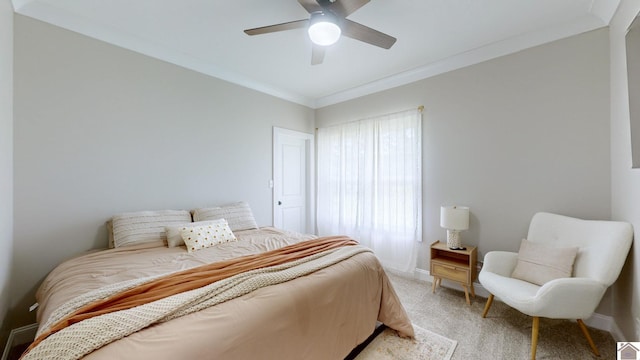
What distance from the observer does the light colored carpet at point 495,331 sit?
1768 millimetres

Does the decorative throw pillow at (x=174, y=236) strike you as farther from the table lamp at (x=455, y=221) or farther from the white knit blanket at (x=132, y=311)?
the table lamp at (x=455, y=221)

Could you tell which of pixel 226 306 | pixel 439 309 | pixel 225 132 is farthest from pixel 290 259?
pixel 225 132

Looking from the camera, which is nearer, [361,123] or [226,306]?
[226,306]

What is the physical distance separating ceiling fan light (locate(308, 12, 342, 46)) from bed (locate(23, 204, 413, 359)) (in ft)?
5.41

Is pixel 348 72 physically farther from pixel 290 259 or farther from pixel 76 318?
pixel 76 318

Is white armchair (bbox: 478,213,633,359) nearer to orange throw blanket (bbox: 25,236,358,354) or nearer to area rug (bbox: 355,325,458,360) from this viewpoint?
area rug (bbox: 355,325,458,360)

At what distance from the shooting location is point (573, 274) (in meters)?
1.92

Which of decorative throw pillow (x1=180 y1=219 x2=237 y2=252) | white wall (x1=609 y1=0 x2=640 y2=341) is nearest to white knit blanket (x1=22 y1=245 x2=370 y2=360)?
Result: decorative throw pillow (x1=180 y1=219 x2=237 y2=252)

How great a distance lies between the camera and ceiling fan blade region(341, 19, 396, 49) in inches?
71.4

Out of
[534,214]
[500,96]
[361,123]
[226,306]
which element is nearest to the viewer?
[226,306]

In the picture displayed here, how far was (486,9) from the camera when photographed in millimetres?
2014

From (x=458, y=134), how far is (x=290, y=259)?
2.41 metres

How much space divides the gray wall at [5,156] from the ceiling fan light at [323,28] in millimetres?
2051

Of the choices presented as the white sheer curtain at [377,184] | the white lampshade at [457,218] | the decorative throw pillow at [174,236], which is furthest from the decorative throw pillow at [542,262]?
the decorative throw pillow at [174,236]
